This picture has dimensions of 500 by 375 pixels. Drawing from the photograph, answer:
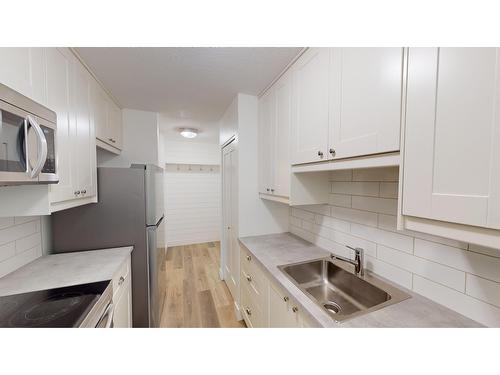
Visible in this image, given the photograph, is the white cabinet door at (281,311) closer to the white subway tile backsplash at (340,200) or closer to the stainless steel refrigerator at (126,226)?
the white subway tile backsplash at (340,200)

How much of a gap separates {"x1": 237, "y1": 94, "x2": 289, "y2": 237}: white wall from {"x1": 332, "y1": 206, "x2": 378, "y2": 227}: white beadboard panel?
0.76m

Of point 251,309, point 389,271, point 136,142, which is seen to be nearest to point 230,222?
point 251,309

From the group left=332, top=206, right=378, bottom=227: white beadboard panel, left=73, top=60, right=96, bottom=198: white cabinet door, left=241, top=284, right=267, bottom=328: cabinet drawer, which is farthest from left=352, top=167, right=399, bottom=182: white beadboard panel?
left=73, top=60, right=96, bottom=198: white cabinet door

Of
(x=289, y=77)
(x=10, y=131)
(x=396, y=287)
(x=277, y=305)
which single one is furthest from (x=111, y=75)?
(x=396, y=287)

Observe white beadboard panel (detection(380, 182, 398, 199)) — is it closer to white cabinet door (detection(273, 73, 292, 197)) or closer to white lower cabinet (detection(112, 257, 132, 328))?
white cabinet door (detection(273, 73, 292, 197))

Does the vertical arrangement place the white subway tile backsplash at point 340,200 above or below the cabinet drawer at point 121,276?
above

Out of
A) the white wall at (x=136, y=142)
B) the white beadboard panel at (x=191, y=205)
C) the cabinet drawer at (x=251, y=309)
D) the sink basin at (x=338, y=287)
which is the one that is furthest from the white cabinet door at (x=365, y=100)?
the white beadboard panel at (x=191, y=205)

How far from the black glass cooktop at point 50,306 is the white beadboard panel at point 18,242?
0.39 meters

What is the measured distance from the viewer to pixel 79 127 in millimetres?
1348

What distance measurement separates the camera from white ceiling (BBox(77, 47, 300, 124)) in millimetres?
1316

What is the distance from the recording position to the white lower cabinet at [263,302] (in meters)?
1.05

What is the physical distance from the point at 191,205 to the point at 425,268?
4.03 m

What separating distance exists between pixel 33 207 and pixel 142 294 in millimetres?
1128
